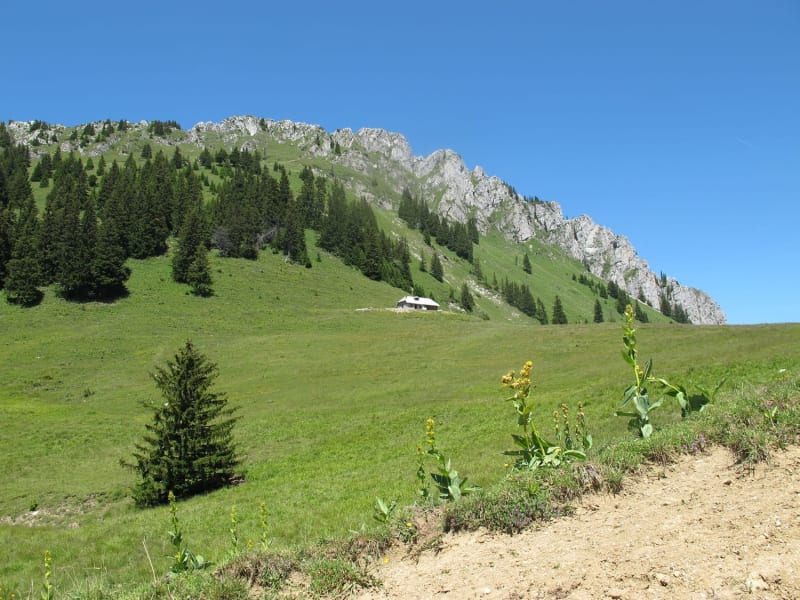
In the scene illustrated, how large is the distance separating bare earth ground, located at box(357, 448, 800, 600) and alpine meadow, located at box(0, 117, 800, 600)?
1.07ft

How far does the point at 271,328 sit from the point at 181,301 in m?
19.4

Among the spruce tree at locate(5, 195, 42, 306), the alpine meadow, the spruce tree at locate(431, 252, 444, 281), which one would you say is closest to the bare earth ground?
the alpine meadow

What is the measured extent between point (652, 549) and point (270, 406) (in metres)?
41.4

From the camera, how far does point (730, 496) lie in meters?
5.93

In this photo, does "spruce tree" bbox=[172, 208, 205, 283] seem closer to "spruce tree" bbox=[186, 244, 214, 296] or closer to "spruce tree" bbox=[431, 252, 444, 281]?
"spruce tree" bbox=[186, 244, 214, 296]

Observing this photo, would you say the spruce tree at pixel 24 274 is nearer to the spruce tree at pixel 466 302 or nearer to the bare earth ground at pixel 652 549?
the bare earth ground at pixel 652 549

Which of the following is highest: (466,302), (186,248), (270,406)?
(186,248)

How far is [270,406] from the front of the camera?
4388 centimetres

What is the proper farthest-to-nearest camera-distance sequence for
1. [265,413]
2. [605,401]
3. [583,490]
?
1. [265,413]
2. [605,401]
3. [583,490]

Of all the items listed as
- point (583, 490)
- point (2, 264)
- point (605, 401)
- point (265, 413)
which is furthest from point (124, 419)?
point (2, 264)

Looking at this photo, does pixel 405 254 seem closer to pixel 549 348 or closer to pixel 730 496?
pixel 549 348

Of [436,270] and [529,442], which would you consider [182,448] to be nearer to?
[529,442]

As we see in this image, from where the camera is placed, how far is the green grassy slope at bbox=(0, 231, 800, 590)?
17.4m

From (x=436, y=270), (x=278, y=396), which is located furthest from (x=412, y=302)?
(x=436, y=270)
